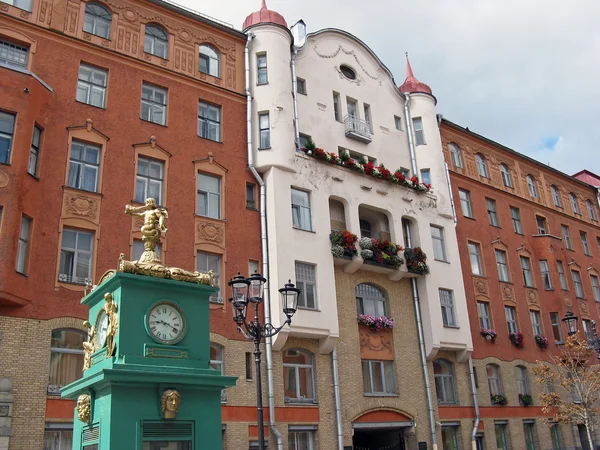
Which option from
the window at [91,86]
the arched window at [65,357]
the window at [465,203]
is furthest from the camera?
the window at [465,203]

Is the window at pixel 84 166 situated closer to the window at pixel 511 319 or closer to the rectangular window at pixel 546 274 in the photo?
the window at pixel 511 319

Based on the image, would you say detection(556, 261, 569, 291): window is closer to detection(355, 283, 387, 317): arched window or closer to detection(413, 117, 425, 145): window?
detection(413, 117, 425, 145): window

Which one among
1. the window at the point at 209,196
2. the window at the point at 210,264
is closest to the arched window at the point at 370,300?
the window at the point at 210,264

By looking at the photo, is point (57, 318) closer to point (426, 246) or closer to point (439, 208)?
point (426, 246)

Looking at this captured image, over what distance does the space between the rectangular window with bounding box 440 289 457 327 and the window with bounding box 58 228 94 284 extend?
54.6ft

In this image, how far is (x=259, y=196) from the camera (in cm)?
2577

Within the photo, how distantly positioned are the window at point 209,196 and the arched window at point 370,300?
24.0ft

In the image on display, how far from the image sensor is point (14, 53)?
2181 cm

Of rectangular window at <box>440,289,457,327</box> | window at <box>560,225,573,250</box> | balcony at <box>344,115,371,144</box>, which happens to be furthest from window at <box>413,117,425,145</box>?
window at <box>560,225,573,250</box>

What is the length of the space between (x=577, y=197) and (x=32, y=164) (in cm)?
3752

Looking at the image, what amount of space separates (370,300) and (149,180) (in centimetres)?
1102

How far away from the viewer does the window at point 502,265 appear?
115ft

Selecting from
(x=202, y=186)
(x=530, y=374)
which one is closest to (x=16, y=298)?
(x=202, y=186)

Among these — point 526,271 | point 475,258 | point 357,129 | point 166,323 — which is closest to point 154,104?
point 357,129
